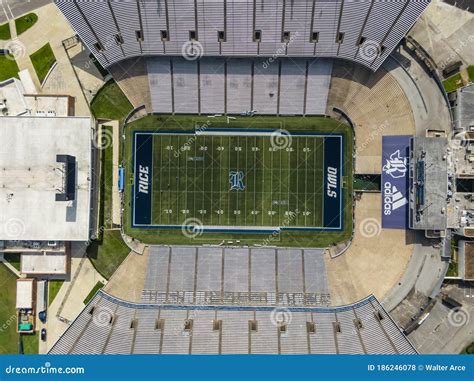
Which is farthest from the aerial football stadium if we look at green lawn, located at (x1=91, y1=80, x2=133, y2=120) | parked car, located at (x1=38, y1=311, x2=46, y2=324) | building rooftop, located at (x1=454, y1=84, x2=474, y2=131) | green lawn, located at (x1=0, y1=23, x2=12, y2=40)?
green lawn, located at (x1=0, y1=23, x2=12, y2=40)

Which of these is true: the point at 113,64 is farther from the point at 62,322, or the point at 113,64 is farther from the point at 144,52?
the point at 62,322

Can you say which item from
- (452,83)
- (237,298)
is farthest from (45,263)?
(452,83)

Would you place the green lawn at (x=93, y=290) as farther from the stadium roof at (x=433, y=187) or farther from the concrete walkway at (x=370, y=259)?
the stadium roof at (x=433, y=187)

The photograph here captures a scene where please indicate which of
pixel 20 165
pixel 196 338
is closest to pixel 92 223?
pixel 20 165

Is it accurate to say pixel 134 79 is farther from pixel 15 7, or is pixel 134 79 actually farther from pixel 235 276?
pixel 235 276
